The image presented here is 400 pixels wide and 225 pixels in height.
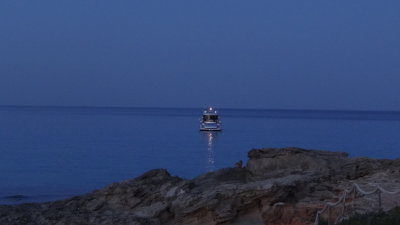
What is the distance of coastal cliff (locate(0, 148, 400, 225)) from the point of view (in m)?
17.9

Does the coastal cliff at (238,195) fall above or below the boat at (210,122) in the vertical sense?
above

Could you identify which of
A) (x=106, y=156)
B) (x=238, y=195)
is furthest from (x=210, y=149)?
(x=238, y=195)

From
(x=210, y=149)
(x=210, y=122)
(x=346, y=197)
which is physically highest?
(x=346, y=197)

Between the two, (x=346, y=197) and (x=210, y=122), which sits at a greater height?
(x=346, y=197)

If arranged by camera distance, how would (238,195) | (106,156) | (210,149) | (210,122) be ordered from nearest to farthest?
(238,195) → (106,156) → (210,149) → (210,122)

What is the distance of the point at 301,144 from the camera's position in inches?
2933

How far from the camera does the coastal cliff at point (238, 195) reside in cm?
1789

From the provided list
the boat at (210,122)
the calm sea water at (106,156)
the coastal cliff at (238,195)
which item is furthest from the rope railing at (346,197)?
the boat at (210,122)

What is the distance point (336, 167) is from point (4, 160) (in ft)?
127

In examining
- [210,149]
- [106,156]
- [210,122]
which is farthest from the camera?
[210,122]

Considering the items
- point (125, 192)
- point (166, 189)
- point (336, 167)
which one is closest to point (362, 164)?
point (336, 167)

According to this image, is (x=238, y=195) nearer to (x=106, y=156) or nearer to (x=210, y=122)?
(x=106, y=156)

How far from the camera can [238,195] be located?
60.7 ft

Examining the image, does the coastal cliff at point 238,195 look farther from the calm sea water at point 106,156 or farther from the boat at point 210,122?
the boat at point 210,122
